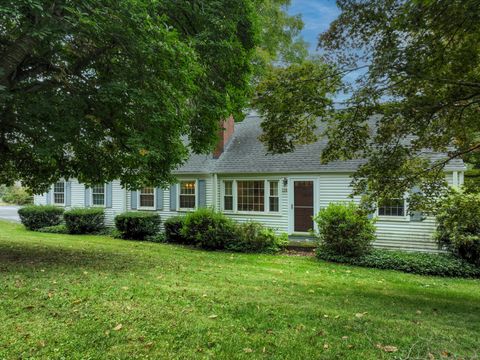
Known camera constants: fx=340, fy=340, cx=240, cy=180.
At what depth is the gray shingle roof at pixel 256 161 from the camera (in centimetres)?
1303

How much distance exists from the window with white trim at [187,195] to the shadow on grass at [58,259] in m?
5.96

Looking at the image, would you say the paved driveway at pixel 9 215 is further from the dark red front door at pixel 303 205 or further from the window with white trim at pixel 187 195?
the dark red front door at pixel 303 205

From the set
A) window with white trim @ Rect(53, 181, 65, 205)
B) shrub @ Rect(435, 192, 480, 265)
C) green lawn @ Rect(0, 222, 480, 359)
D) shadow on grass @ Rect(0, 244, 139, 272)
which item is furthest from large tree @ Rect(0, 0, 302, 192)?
window with white trim @ Rect(53, 181, 65, 205)

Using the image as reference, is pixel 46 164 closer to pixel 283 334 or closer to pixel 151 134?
pixel 151 134

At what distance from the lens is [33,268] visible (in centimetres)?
681

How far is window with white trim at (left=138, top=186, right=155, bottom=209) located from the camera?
1623 cm

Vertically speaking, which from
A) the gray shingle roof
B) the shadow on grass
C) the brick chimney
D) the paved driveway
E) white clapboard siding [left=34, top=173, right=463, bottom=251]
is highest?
the brick chimney

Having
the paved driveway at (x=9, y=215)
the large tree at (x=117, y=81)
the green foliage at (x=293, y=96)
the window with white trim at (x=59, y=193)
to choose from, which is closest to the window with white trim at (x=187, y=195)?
the large tree at (x=117, y=81)

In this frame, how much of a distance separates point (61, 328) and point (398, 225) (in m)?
11.1

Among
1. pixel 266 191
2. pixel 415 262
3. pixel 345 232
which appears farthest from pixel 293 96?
pixel 266 191

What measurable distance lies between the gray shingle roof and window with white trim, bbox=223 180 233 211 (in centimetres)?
69

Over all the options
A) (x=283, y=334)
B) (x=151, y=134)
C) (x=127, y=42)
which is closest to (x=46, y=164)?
(x=151, y=134)

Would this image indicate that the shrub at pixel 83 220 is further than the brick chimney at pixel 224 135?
Yes

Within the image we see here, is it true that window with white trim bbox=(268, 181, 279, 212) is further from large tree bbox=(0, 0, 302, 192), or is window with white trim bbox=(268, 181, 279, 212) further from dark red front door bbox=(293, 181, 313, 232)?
large tree bbox=(0, 0, 302, 192)
